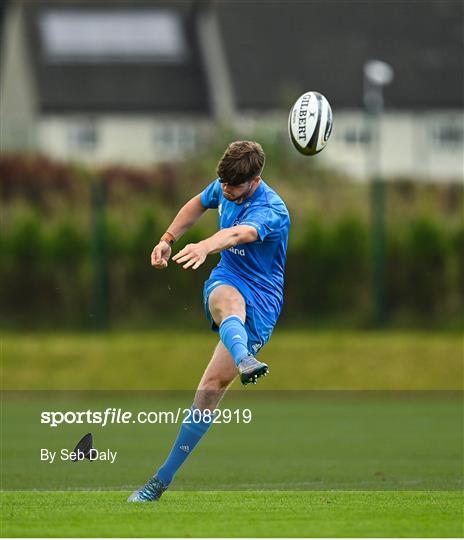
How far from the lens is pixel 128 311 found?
1019 inches

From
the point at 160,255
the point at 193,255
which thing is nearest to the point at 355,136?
the point at 160,255

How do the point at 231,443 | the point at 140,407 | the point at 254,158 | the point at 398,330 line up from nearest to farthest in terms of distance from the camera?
the point at 254,158
the point at 231,443
the point at 140,407
the point at 398,330

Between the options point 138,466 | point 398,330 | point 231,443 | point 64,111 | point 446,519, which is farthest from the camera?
point 64,111

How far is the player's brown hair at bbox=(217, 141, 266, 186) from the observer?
32.5ft

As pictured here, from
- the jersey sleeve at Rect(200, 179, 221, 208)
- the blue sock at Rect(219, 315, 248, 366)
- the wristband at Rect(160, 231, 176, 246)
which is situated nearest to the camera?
the blue sock at Rect(219, 315, 248, 366)

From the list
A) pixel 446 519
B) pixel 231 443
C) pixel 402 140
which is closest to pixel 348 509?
pixel 446 519

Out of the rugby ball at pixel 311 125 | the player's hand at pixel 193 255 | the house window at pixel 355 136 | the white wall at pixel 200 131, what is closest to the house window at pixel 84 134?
the white wall at pixel 200 131

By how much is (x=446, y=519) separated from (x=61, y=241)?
1786 centimetres

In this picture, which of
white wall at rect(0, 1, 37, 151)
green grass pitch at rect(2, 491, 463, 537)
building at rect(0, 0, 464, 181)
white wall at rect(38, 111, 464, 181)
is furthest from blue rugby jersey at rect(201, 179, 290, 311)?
white wall at rect(0, 1, 37, 151)

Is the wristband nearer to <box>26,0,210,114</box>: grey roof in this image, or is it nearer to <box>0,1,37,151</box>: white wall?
<box>26,0,210,114</box>: grey roof

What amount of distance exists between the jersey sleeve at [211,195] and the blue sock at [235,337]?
1087 millimetres

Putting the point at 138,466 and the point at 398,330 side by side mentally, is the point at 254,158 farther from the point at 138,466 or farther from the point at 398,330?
the point at 398,330

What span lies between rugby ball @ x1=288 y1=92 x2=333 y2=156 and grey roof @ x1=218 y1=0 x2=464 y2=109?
43530 mm

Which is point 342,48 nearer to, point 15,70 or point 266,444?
point 15,70
